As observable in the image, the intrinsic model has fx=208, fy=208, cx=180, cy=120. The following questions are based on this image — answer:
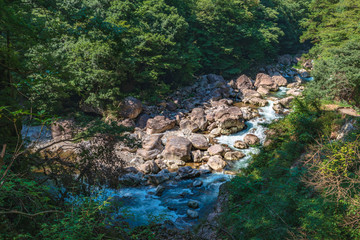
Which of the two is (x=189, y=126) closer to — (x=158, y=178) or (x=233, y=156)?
(x=233, y=156)

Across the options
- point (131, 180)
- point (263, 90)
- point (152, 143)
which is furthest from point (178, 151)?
point (263, 90)

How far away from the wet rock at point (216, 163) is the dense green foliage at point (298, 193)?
2442 mm

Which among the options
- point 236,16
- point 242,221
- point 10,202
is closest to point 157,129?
point 242,221

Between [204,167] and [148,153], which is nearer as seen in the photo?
[204,167]

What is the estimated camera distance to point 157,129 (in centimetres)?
1479

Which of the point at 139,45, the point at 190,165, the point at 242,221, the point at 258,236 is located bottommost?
the point at 190,165

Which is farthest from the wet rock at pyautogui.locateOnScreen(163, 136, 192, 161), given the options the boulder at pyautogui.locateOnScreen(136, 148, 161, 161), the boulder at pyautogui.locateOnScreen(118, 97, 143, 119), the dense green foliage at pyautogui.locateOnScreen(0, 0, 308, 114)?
the dense green foliage at pyautogui.locateOnScreen(0, 0, 308, 114)

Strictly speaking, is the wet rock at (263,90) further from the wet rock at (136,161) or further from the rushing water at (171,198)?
the wet rock at (136,161)

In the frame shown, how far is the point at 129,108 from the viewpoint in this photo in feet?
51.8

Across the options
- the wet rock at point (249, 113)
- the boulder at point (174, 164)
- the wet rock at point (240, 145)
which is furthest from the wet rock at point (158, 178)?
the wet rock at point (249, 113)

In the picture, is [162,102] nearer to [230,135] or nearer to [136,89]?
[136,89]

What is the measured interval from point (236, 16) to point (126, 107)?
739 inches

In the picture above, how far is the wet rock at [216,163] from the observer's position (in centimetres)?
1088

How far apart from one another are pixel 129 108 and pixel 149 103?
251 cm
